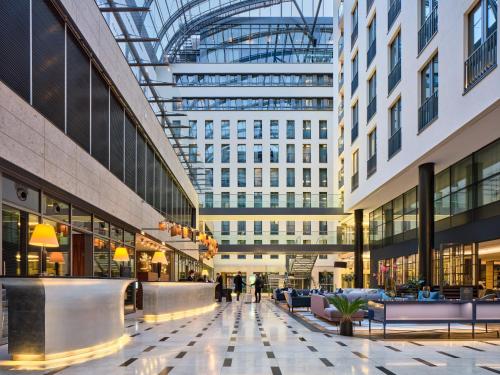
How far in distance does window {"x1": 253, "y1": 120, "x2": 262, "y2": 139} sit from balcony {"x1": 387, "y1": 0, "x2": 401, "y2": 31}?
33.3m

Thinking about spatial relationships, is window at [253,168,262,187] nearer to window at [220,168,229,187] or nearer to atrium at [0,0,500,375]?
window at [220,168,229,187]

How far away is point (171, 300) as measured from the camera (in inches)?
733

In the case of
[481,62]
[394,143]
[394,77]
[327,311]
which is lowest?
[327,311]

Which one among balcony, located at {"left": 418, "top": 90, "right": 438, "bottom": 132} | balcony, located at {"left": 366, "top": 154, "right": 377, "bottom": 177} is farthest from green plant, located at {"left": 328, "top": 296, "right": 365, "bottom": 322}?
balcony, located at {"left": 366, "top": 154, "right": 377, "bottom": 177}

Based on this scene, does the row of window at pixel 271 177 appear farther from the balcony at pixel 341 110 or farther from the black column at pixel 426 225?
the black column at pixel 426 225

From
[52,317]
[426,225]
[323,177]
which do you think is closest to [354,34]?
[426,225]

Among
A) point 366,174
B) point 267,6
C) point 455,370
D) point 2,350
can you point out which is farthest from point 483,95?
point 267,6

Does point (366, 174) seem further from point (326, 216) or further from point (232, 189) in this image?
point (232, 189)

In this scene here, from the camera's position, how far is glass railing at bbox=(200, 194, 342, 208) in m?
41.9

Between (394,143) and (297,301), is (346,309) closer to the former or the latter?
(297,301)

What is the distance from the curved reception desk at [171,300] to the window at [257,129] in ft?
119

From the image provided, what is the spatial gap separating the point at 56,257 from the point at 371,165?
19615 millimetres

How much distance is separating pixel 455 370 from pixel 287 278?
1311 inches

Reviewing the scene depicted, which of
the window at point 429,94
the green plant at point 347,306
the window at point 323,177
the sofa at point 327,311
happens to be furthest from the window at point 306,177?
the green plant at point 347,306
